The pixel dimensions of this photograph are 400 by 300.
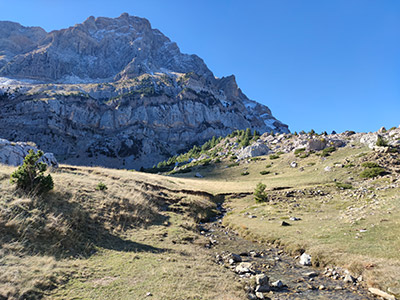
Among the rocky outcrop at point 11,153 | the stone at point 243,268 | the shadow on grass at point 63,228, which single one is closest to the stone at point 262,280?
the stone at point 243,268

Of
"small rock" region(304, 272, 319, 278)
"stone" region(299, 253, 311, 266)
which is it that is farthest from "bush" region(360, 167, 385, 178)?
"small rock" region(304, 272, 319, 278)

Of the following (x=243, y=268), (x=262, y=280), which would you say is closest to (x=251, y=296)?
(x=262, y=280)

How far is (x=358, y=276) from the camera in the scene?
432 inches

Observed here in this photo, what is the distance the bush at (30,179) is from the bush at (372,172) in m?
42.6

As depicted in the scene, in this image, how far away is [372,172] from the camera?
113 ft

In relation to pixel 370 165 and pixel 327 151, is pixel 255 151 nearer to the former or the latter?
pixel 327 151

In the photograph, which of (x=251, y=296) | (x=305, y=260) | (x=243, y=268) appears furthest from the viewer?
(x=305, y=260)

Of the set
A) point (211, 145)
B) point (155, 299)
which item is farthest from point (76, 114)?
point (155, 299)

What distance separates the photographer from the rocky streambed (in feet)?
32.6

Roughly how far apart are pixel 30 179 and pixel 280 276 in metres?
17.5

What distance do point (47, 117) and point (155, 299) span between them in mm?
204012

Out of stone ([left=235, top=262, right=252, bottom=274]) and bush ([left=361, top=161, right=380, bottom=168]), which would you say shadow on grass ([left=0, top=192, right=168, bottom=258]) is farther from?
bush ([left=361, top=161, right=380, bottom=168])

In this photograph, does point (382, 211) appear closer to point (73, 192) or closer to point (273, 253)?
point (273, 253)

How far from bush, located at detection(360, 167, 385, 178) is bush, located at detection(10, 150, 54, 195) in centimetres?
4264
